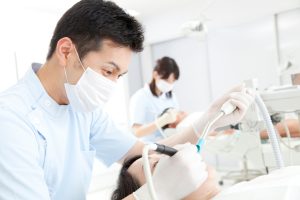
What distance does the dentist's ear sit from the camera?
1155mm

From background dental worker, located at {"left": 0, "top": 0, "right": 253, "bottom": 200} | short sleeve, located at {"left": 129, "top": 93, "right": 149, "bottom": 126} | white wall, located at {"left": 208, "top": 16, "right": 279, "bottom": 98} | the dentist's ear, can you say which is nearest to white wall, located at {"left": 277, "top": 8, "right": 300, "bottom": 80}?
white wall, located at {"left": 208, "top": 16, "right": 279, "bottom": 98}

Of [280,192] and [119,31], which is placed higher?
[119,31]

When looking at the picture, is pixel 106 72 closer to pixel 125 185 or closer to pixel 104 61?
pixel 104 61

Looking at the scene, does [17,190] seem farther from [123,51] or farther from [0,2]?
[0,2]

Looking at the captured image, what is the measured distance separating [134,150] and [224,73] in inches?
138

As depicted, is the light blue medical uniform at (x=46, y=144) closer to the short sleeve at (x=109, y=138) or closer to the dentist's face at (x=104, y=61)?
the short sleeve at (x=109, y=138)

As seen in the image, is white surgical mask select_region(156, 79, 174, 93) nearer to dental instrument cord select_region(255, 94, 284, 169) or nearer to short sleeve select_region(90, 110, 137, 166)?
short sleeve select_region(90, 110, 137, 166)

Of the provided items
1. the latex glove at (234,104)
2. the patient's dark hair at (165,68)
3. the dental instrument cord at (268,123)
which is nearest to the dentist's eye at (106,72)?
the latex glove at (234,104)

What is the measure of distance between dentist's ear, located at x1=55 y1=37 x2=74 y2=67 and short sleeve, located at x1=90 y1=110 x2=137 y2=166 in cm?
37

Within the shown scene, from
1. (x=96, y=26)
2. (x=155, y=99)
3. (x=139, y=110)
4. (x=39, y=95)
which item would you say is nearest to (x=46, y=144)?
(x=39, y=95)

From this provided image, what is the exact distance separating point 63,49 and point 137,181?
58cm

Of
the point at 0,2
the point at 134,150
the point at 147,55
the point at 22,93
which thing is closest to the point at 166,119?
the point at 134,150

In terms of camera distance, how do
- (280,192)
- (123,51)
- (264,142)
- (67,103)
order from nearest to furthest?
(280,192), (123,51), (67,103), (264,142)

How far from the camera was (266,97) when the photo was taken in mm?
1417
